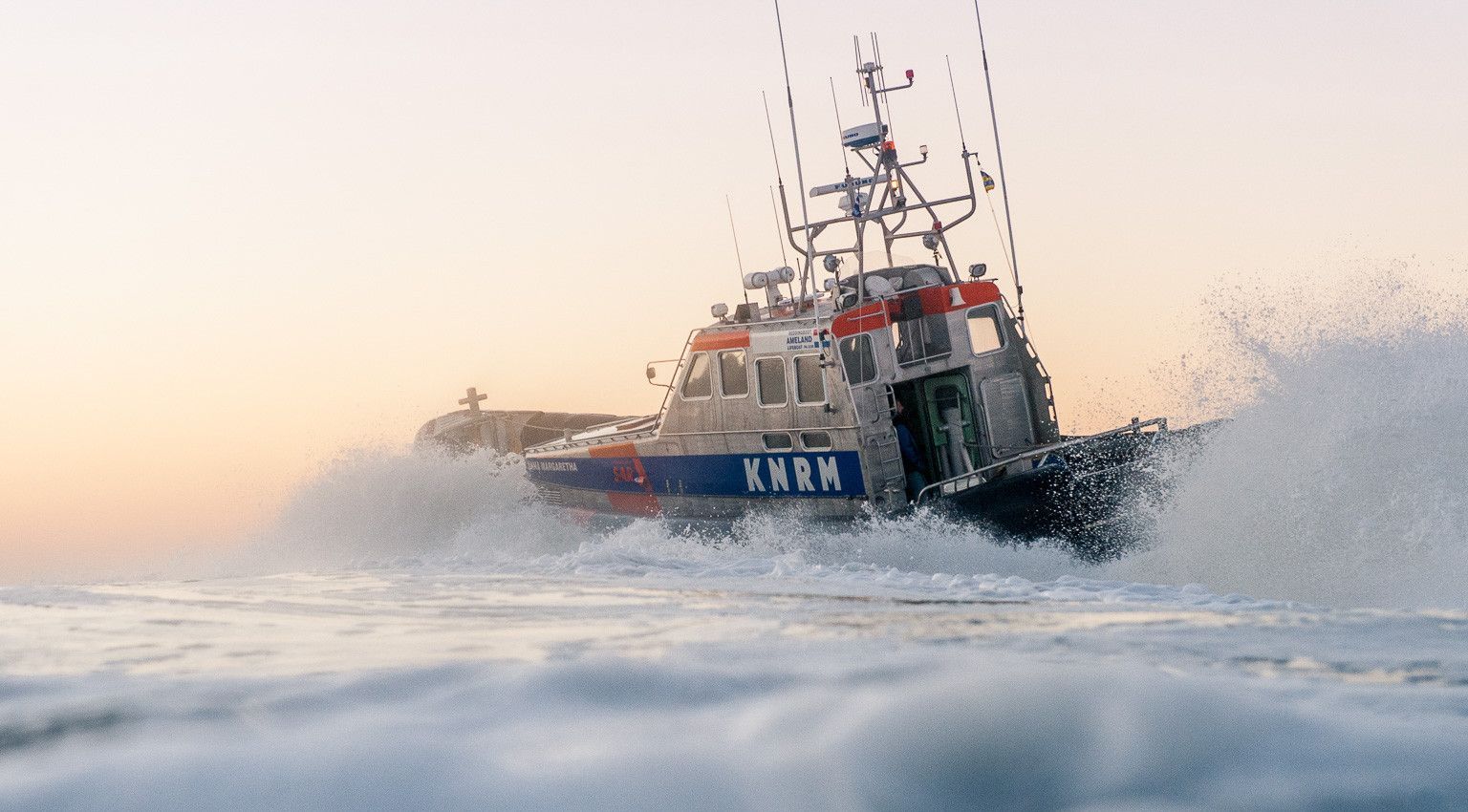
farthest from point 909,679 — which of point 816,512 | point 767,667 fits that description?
point 816,512

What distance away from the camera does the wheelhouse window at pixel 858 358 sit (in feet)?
35.2

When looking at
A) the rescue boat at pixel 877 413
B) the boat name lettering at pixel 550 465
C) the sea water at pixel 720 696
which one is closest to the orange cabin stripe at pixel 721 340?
the rescue boat at pixel 877 413

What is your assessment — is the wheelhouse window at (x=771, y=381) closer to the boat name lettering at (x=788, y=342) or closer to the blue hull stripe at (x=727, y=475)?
the boat name lettering at (x=788, y=342)

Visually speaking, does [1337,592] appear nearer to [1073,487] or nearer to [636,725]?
[1073,487]

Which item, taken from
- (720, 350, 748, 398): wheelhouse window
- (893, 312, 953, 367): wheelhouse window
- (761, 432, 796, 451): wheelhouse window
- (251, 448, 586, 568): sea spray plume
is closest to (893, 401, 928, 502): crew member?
(893, 312, 953, 367): wheelhouse window

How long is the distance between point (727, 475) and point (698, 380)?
0.91 meters

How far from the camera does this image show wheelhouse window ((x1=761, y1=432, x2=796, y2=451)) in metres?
11.1

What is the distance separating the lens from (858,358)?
1080 centimetres

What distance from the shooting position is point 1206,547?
852 cm

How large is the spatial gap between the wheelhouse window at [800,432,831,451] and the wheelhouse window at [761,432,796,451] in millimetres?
128

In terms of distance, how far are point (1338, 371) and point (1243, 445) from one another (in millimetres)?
756

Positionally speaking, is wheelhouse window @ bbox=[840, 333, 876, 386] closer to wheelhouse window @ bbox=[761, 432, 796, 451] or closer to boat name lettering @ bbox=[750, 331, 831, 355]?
boat name lettering @ bbox=[750, 331, 831, 355]

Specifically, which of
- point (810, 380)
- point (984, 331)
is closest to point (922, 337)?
point (984, 331)

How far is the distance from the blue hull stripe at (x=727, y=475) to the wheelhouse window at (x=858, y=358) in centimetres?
64
